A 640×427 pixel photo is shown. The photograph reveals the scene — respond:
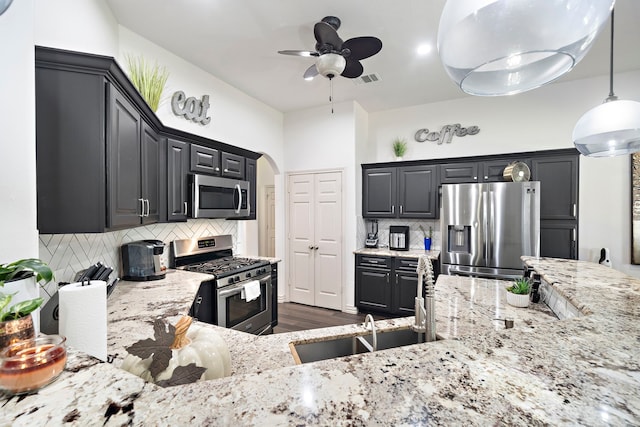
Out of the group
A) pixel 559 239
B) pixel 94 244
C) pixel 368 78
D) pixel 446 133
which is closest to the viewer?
pixel 94 244

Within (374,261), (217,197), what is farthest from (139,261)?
(374,261)

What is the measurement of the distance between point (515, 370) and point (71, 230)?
68.8 inches

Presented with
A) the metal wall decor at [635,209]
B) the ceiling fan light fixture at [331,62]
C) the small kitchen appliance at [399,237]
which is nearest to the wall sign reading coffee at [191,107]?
the ceiling fan light fixture at [331,62]

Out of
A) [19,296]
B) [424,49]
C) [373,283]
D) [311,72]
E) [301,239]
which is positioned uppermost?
[424,49]

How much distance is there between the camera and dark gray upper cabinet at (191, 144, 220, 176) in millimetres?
2863

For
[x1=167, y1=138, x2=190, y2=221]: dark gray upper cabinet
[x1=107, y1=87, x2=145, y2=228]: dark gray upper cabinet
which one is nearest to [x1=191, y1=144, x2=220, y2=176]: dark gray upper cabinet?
[x1=167, y1=138, x2=190, y2=221]: dark gray upper cabinet

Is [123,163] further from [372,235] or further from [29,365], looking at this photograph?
[372,235]

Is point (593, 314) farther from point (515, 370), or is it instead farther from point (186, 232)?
point (186, 232)

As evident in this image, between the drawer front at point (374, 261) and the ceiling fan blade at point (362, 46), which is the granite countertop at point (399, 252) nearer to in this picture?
the drawer front at point (374, 261)

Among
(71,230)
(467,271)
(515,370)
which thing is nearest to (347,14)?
(71,230)

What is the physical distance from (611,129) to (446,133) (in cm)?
285

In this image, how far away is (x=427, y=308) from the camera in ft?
4.27

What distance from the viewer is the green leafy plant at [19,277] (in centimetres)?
69

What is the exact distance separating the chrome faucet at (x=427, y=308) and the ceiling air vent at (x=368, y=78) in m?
2.84
